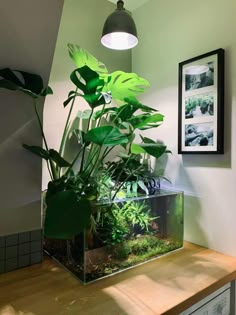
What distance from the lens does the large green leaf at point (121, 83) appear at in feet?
3.98

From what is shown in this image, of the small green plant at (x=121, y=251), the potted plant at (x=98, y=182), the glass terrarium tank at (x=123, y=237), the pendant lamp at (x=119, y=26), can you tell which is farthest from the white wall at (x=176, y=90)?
the small green plant at (x=121, y=251)

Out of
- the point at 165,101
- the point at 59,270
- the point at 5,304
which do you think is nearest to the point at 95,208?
the point at 59,270

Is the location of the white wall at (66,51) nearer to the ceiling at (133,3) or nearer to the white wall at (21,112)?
the ceiling at (133,3)

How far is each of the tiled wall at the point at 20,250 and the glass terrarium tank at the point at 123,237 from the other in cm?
10

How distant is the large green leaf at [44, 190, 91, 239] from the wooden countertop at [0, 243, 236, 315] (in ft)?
0.83

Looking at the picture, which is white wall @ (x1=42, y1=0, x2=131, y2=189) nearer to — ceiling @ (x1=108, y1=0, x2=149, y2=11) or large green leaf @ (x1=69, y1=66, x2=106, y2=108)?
ceiling @ (x1=108, y1=0, x2=149, y2=11)

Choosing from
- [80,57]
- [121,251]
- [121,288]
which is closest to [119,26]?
[80,57]

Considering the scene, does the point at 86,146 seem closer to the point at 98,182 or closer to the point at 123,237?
the point at 98,182

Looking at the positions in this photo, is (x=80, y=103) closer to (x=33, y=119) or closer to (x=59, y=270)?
(x=33, y=119)

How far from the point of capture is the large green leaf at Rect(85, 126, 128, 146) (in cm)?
96

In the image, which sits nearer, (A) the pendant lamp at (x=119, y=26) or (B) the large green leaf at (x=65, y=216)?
(B) the large green leaf at (x=65, y=216)

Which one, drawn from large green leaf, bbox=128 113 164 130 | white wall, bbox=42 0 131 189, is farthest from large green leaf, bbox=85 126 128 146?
white wall, bbox=42 0 131 189

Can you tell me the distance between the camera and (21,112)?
44.7 inches

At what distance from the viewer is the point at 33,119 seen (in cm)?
117
